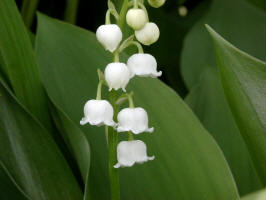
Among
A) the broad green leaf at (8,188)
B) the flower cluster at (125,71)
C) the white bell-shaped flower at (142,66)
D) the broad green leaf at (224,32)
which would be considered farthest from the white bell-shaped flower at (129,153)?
the broad green leaf at (224,32)

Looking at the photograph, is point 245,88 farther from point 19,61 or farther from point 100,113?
point 19,61

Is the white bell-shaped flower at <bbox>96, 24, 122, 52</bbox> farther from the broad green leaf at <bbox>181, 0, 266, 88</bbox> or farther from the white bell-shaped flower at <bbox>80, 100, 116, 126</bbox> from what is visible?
the broad green leaf at <bbox>181, 0, 266, 88</bbox>

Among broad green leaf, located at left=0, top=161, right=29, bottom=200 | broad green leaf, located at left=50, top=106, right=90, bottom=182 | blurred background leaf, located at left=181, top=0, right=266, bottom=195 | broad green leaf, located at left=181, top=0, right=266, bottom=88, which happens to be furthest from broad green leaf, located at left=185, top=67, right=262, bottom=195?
broad green leaf, located at left=0, top=161, right=29, bottom=200

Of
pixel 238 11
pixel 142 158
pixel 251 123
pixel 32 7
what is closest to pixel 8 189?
pixel 142 158

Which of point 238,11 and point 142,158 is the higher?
A: point 238,11

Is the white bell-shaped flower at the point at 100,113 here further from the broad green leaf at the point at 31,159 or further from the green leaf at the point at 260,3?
the green leaf at the point at 260,3

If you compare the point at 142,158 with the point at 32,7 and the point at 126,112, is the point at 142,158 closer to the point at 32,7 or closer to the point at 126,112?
the point at 126,112
